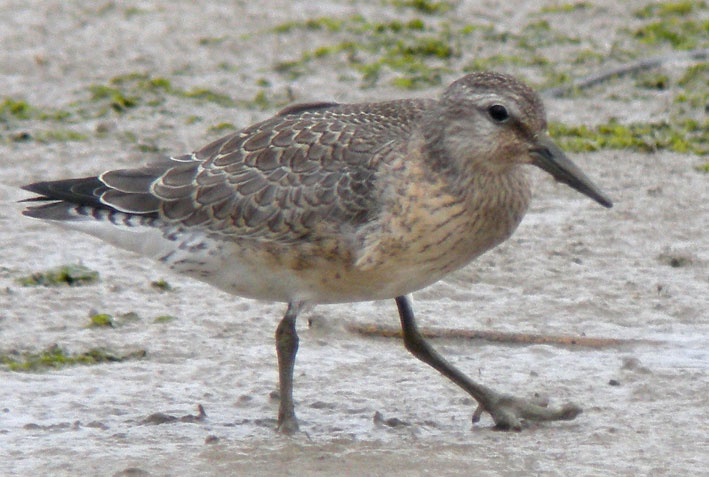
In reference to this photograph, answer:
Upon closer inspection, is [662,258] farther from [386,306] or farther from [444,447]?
[444,447]

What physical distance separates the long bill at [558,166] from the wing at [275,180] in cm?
65

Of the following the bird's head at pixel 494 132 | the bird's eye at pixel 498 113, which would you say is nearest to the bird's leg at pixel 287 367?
the bird's head at pixel 494 132

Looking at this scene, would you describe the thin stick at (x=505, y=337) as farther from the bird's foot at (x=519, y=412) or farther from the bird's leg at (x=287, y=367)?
the bird's leg at (x=287, y=367)

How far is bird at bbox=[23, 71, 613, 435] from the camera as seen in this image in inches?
254

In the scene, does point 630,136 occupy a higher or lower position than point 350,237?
higher

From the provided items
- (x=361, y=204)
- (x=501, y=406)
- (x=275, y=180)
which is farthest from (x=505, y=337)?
(x=275, y=180)

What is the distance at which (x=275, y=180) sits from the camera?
6.82 meters

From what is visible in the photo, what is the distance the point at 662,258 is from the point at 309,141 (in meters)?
2.73

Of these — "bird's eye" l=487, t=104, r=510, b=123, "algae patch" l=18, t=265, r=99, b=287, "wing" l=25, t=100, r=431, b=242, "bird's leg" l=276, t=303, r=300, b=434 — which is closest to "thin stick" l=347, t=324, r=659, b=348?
"bird's leg" l=276, t=303, r=300, b=434

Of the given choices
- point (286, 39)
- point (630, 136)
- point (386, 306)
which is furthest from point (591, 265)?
point (286, 39)

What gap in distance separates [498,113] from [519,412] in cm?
140

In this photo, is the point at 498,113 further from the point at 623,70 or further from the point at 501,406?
the point at 623,70

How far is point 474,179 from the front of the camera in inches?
257

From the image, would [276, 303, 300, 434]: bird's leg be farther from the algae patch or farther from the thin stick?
the algae patch
